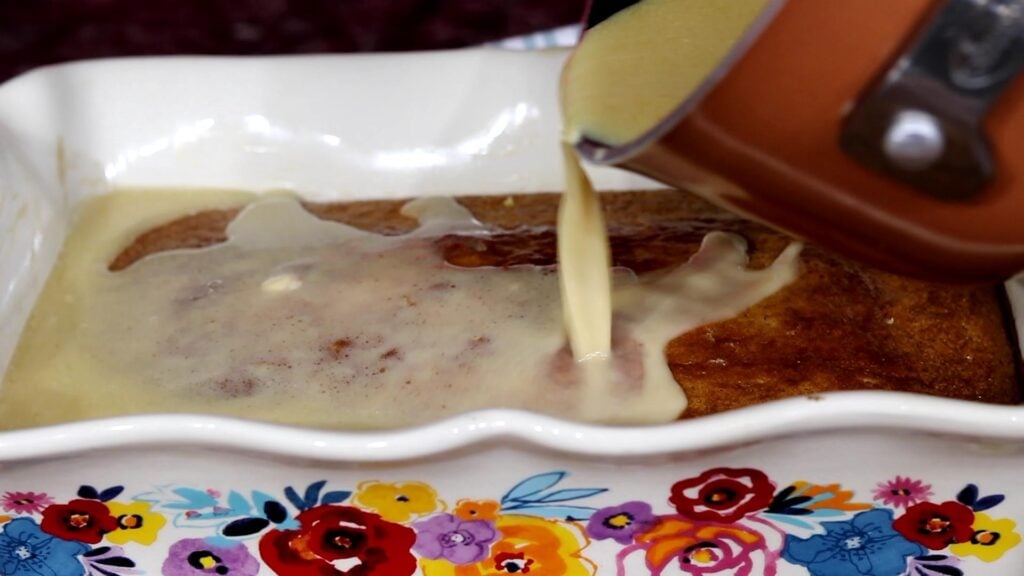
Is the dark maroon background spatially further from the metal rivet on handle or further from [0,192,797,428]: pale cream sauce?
the metal rivet on handle

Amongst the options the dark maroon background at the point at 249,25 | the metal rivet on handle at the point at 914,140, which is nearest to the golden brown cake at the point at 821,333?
the metal rivet on handle at the point at 914,140

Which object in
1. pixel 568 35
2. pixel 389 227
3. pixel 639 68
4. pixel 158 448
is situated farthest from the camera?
pixel 568 35

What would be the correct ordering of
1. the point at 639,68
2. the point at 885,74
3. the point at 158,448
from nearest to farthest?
the point at 885,74 → the point at 158,448 → the point at 639,68

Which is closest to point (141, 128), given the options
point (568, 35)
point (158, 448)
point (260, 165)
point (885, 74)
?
point (260, 165)

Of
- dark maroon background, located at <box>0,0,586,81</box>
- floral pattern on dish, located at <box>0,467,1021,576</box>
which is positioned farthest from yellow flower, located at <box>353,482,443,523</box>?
dark maroon background, located at <box>0,0,586,81</box>

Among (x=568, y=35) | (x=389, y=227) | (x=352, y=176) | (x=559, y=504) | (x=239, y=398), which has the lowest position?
(x=559, y=504)

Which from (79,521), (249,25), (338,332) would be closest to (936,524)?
(338,332)

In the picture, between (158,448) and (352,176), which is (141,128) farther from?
(158,448)
